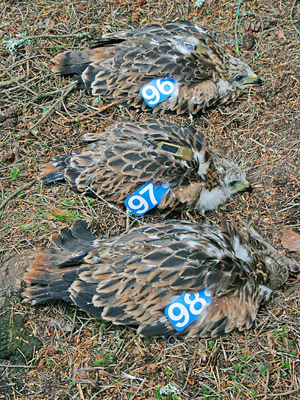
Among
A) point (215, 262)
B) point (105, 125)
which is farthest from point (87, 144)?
point (215, 262)

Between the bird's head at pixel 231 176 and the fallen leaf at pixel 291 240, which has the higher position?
the bird's head at pixel 231 176

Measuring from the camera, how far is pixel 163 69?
478 centimetres

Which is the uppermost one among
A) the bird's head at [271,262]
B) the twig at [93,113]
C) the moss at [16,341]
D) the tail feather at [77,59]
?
the tail feather at [77,59]

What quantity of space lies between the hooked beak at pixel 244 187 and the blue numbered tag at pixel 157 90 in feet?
4.50

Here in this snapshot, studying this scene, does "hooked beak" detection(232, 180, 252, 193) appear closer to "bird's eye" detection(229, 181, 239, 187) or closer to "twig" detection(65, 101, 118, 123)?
"bird's eye" detection(229, 181, 239, 187)

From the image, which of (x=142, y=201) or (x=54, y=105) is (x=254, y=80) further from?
(x=54, y=105)

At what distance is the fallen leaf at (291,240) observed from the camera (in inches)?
155

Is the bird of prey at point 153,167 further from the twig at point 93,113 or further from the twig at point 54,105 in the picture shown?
the twig at point 54,105

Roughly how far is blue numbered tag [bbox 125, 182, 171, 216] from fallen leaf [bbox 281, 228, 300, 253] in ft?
4.07

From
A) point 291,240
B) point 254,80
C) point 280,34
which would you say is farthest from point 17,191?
point 280,34

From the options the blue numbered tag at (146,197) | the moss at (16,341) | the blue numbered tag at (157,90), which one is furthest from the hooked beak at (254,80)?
the moss at (16,341)

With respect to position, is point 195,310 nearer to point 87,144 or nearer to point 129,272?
point 129,272

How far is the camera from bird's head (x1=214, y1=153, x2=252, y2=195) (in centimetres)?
436

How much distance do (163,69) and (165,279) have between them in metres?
2.59
